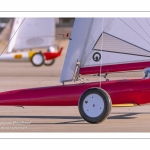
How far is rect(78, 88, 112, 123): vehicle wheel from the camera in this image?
1208 centimetres

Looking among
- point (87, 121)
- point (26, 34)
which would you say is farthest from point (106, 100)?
point (26, 34)

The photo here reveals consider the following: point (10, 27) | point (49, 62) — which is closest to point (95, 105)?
point (49, 62)

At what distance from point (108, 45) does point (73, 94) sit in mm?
1049

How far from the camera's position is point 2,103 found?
13039 millimetres

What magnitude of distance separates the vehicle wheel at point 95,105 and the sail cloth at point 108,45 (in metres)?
1.03

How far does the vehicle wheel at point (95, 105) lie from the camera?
12.1m

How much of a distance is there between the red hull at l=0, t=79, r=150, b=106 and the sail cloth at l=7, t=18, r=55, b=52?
57.3 feet

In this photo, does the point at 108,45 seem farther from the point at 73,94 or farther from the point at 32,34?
the point at 32,34

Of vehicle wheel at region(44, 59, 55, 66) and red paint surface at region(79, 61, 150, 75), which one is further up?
vehicle wheel at region(44, 59, 55, 66)

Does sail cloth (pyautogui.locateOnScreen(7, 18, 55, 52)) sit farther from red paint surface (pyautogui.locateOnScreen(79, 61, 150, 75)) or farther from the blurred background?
red paint surface (pyautogui.locateOnScreen(79, 61, 150, 75))

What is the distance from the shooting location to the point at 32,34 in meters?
31.2

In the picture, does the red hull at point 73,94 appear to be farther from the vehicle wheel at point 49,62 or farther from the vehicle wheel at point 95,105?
the vehicle wheel at point 49,62

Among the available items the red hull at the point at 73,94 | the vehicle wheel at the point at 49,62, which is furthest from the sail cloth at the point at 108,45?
the vehicle wheel at the point at 49,62

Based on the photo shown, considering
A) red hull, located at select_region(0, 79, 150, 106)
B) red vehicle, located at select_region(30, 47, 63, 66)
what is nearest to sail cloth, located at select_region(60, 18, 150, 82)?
red hull, located at select_region(0, 79, 150, 106)
